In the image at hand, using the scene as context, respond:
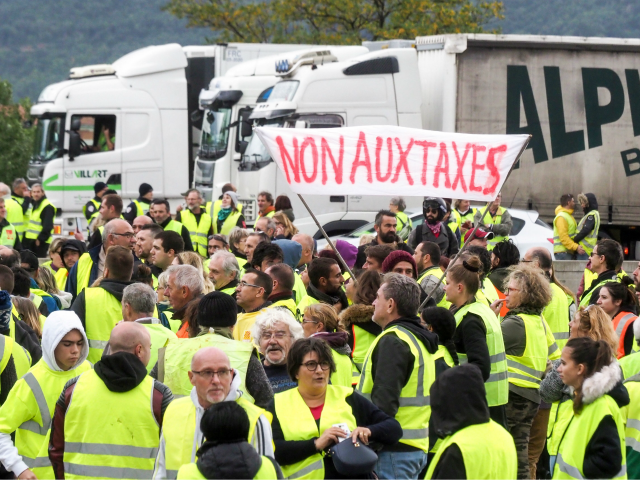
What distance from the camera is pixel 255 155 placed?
56.5 feet

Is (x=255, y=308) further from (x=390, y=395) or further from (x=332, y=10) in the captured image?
(x=332, y=10)

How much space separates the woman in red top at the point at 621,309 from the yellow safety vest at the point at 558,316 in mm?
859

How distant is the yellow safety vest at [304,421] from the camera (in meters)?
4.61

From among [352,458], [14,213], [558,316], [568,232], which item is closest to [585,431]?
[352,458]

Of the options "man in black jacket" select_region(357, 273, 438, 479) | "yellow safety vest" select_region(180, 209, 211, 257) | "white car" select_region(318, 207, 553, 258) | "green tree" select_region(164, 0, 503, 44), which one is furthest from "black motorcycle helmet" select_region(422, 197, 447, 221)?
"green tree" select_region(164, 0, 503, 44)

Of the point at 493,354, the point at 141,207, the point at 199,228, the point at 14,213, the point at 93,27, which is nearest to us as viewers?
the point at 493,354

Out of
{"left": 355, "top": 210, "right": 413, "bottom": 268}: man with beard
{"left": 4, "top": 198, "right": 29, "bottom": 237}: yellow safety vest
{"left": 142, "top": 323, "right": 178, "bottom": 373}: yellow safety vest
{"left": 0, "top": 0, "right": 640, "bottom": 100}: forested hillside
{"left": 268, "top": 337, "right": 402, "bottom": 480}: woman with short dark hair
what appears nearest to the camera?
{"left": 268, "top": 337, "right": 402, "bottom": 480}: woman with short dark hair

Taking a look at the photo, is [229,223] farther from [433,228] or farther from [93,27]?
[93,27]

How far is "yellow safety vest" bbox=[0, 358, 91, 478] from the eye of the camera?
4.85 metres

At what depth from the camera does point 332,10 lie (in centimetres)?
3503

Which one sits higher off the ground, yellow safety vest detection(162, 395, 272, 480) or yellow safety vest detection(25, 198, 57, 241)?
yellow safety vest detection(25, 198, 57, 241)

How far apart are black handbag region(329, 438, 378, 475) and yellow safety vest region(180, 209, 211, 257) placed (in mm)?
9084

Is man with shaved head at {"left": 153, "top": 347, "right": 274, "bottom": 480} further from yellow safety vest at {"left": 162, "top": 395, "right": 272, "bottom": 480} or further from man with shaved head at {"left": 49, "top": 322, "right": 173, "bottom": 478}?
man with shaved head at {"left": 49, "top": 322, "right": 173, "bottom": 478}

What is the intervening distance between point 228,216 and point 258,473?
10.8 meters
